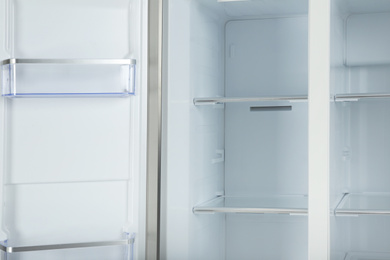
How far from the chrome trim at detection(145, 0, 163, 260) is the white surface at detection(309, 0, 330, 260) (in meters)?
0.49

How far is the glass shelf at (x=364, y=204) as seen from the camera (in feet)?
5.97

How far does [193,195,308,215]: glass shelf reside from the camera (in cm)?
192

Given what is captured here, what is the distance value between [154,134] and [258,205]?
527mm

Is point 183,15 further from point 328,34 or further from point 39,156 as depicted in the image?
point 39,156

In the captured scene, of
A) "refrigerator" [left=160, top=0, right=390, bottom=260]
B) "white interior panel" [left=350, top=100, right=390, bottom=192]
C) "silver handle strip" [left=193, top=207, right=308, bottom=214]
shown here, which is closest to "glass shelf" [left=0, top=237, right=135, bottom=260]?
"refrigerator" [left=160, top=0, right=390, bottom=260]

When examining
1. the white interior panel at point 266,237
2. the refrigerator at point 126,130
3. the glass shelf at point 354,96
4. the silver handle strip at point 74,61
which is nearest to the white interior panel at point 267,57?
the refrigerator at point 126,130

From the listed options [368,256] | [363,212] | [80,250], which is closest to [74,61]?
[80,250]

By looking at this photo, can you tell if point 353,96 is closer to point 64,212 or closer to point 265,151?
point 265,151

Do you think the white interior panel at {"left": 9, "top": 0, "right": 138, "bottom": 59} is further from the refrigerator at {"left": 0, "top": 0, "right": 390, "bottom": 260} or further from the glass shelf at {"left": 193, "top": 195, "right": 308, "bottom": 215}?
the glass shelf at {"left": 193, "top": 195, "right": 308, "bottom": 215}

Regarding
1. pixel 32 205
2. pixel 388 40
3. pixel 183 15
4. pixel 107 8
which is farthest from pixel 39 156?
pixel 388 40

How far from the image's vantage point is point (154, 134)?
183cm

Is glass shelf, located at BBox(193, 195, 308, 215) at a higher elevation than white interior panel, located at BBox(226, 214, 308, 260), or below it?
higher

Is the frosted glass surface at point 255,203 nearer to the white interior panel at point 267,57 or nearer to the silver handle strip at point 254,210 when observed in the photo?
the silver handle strip at point 254,210

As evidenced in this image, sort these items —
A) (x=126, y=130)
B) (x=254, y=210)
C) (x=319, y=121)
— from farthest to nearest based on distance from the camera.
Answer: (x=254, y=210), (x=126, y=130), (x=319, y=121)
